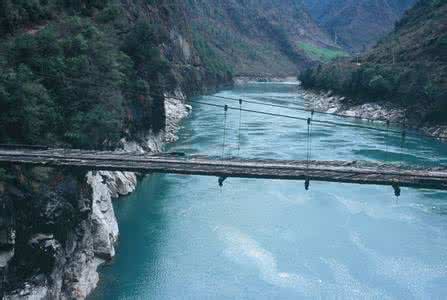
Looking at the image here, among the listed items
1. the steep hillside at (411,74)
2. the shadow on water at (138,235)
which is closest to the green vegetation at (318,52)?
the steep hillside at (411,74)

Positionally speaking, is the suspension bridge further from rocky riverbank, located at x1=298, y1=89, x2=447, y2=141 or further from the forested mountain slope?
rocky riverbank, located at x1=298, y1=89, x2=447, y2=141

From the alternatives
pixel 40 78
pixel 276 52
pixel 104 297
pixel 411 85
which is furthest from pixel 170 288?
pixel 276 52

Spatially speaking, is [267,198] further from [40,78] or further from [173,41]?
[173,41]

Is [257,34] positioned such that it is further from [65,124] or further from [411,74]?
[65,124]

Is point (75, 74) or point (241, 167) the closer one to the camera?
point (241, 167)

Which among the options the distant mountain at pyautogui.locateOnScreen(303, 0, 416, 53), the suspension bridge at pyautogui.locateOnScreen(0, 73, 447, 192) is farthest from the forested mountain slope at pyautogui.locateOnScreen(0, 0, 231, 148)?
the distant mountain at pyautogui.locateOnScreen(303, 0, 416, 53)

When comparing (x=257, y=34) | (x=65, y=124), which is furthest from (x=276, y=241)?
(x=257, y=34)
